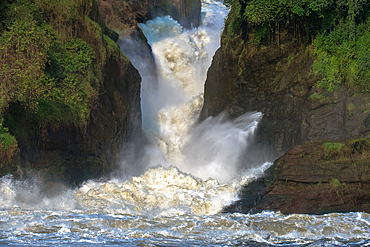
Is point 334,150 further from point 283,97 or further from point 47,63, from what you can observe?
point 47,63

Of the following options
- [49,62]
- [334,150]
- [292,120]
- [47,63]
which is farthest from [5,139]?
[292,120]

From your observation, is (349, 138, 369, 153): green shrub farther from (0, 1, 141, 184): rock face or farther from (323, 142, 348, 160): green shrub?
(0, 1, 141, 184): rock face

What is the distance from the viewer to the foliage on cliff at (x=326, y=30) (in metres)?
14.9

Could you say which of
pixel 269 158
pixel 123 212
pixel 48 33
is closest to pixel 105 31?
pixel 48 33

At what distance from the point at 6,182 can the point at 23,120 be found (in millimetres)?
2265

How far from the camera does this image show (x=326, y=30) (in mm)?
15898

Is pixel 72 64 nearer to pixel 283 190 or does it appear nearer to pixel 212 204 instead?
pixel 212 204

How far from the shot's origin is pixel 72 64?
563 inches

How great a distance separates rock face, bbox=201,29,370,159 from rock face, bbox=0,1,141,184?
4562mm

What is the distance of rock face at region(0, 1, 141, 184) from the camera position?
12.2 m

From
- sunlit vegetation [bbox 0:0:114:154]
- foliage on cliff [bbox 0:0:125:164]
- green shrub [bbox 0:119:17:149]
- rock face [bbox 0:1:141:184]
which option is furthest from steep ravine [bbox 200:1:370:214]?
sunlit vegetation [bbox 0:0:114:154]

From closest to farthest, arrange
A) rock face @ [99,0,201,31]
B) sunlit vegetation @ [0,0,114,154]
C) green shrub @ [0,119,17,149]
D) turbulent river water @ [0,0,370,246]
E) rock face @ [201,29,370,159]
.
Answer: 1. turbulent river water @ [0,0,370,246]
2. green shrub @ [0,119,17,149]
3. sunlit vegetation @ [0,0,114,154]
4. rock face @ [201,29,370,159]
5. rock face @ [99,0,201,31]

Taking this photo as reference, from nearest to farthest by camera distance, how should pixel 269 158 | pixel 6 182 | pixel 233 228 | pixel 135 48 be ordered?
pixel 233 228
pixel 6 182
pixel 269 158
pixel 135 48

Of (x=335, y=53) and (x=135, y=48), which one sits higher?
(x=135, y=48)
